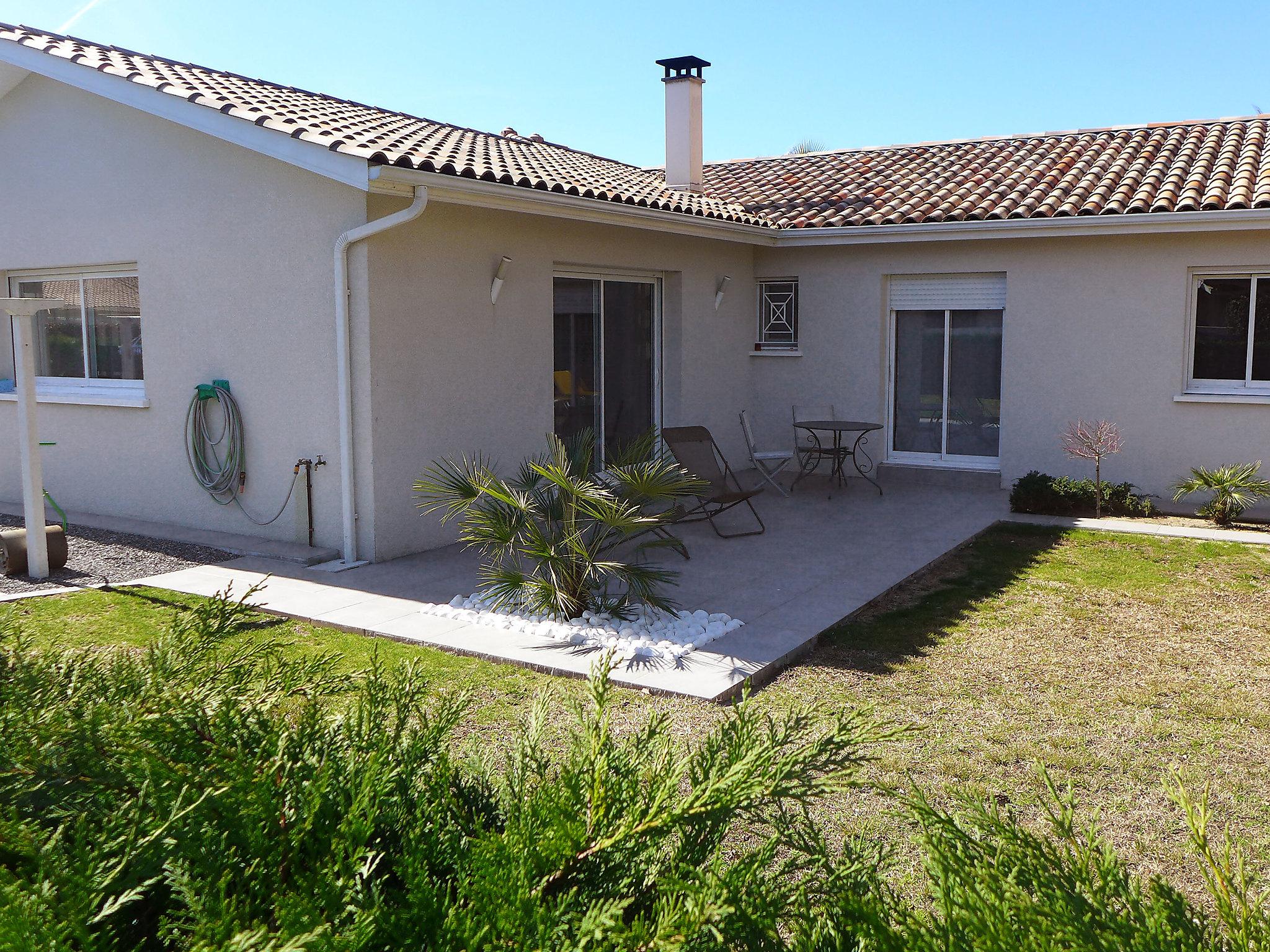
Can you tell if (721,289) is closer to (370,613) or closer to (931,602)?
(931,602)

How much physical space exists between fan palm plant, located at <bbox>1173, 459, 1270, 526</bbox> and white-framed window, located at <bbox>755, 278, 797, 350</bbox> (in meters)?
5.11

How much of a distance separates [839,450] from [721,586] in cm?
500

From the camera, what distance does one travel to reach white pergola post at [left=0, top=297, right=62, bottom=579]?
872cm

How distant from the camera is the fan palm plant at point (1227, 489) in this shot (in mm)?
10930

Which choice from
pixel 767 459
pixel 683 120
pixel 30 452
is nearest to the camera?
pixel 30 452

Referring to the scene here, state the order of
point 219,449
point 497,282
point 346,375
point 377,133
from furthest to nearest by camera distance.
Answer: point 219,449 → point 497,282 → point 377,133 → point 346,375

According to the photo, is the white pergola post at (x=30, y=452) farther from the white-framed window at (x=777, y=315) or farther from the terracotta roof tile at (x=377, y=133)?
the white-framed window at (x=777, y=315)

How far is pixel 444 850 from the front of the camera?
169 cm

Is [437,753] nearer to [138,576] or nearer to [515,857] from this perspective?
[515,857]

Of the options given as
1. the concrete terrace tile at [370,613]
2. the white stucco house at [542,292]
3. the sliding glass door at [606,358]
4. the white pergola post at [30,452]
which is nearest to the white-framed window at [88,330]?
the white stucco house at [542,292]

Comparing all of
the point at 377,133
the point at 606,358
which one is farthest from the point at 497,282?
the point at 606,358

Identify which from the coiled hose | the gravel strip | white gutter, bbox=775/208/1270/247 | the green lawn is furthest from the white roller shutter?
the gravel strip

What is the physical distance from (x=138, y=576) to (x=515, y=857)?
322 inches

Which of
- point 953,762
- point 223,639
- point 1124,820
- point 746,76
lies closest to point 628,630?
point 953,762
